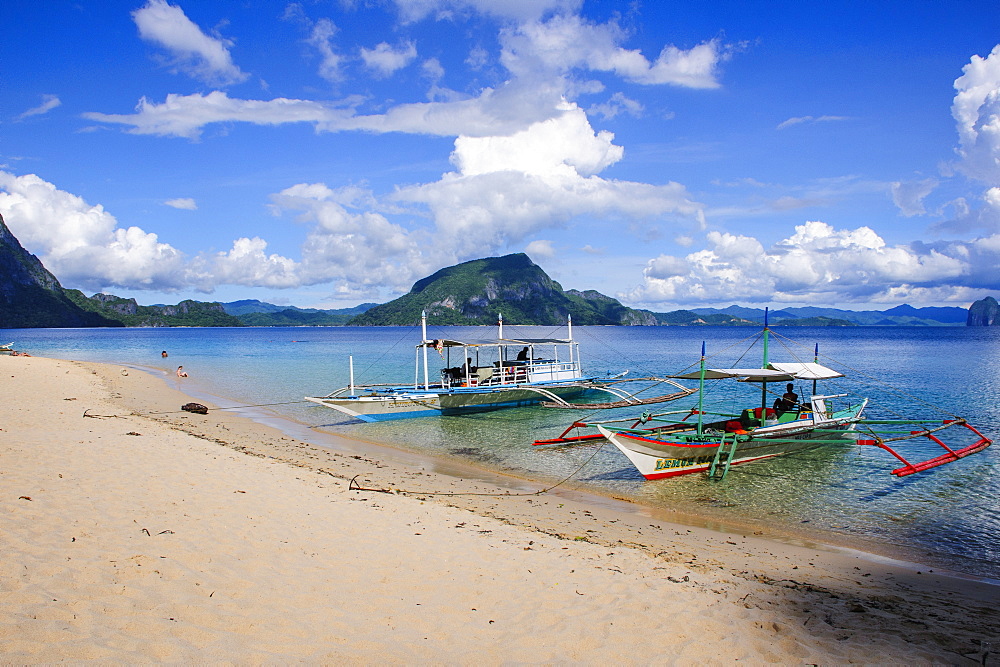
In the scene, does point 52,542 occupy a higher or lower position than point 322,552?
higher

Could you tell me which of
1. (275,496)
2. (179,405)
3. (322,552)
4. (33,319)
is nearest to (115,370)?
(179,405)

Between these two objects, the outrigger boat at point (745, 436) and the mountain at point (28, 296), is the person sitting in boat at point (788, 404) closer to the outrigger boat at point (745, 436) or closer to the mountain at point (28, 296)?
the outrigger boat at point (745, 436)

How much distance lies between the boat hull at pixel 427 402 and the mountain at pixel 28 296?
662ft

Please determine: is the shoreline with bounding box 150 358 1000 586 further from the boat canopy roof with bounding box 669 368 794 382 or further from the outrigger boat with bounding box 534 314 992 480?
the boat canopy roof with bounding box 669 368 794 382

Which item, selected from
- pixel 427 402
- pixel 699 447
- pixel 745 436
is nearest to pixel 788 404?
pixel 745 436

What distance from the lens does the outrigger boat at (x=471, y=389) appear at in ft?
74.2

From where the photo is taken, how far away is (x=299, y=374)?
43.5m

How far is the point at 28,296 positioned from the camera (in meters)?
175

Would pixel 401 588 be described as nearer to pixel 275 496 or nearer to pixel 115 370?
pixel 275 496

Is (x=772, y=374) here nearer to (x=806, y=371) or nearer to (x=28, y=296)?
(x=806, y=371)

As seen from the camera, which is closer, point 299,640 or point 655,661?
point 299,640

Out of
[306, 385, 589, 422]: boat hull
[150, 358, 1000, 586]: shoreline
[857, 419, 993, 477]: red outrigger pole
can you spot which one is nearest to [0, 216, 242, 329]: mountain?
[306, 385, 589, 422]: boat hull

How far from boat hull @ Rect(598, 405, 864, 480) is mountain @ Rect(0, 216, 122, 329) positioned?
21390cm

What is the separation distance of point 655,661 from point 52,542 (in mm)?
6249
